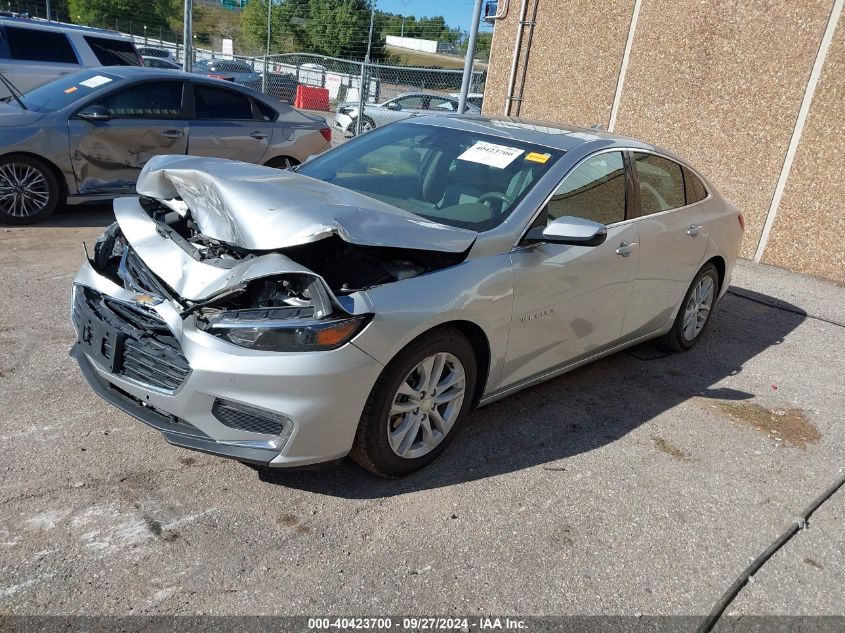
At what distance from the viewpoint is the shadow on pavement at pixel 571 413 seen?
11.0 feet

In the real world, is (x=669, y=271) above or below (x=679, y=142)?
below

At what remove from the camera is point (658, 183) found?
15.7ft

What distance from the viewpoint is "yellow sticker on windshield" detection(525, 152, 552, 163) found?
3.98 metres

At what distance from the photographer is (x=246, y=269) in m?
2.96

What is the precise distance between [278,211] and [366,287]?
0.52 meters

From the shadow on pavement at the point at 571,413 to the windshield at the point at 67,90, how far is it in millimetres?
5760

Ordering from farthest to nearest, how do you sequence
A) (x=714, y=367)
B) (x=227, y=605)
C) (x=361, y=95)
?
(x=361, y=95) < (x=714, y=367) < (x=227, y=605)

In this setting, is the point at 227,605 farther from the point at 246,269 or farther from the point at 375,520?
the point at 246,269

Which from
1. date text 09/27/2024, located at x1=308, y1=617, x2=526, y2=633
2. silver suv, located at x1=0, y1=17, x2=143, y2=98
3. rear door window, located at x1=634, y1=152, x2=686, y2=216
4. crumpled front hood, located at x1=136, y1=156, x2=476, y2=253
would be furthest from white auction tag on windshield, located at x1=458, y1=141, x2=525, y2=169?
silver suv, located at x1=0, y1=17, x2=143, y2=98

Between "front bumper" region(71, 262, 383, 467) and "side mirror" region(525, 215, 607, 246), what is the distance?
118 cm

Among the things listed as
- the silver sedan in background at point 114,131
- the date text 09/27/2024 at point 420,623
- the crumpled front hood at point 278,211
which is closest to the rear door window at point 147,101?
the silver sedan in background at point 114,131

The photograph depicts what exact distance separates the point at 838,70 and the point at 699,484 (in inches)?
253

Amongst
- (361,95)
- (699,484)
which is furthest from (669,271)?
(361,95)

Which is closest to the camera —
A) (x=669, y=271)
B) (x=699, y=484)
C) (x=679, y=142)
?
(x=699, y=484)
